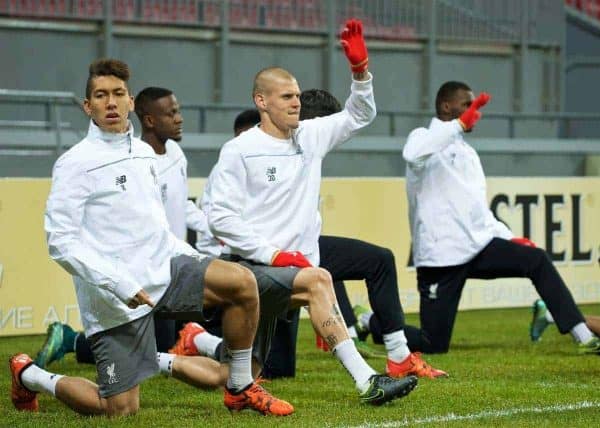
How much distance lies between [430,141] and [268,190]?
2.41m

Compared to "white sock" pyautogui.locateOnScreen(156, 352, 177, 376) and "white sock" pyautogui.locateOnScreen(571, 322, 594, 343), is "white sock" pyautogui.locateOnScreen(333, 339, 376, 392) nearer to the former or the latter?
"white sock" pyautogui.locateOnScreen(156, 352, 177, 376)

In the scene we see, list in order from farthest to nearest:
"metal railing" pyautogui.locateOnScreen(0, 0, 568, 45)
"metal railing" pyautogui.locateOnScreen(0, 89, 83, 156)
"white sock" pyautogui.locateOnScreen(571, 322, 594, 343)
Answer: "metal railing" pyautogui.locateOnScreen(0, 0, 568, 45) → "metal railing" pyautogui.locateOnScreen(0, 89, 83, 156) → "white sock" pyautogui.locateOnScreen(571, 322, 594, 343)

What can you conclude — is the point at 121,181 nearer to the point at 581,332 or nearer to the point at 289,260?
the point at 289,260

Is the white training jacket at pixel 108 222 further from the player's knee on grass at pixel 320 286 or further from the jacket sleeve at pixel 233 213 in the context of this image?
the player's knee on grass at pixel 320 286

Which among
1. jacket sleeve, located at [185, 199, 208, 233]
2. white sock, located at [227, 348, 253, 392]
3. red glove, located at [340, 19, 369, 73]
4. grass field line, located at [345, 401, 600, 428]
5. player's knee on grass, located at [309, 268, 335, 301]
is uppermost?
red glove, located at [340, 19, 369, 73]

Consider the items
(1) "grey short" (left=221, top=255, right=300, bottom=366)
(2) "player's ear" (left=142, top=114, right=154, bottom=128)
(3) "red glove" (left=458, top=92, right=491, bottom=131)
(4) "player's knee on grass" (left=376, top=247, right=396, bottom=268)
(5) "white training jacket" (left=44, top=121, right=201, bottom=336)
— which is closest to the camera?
(5) "white training jacket" (left=44, top=121, right=201, bottom=336)

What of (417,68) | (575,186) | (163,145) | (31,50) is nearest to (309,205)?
(163,145)

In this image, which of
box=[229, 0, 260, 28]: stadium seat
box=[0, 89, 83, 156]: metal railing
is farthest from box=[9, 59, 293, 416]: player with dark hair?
box=[229, 0, 260, 28]: stadium seat

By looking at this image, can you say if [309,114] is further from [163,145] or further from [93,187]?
[93,187]

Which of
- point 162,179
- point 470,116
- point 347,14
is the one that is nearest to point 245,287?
point 162,179

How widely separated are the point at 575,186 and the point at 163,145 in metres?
6.47

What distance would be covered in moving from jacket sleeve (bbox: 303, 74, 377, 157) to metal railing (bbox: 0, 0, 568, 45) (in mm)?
9389

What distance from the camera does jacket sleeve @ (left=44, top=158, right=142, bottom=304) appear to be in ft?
21.5

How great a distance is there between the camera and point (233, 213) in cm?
751
